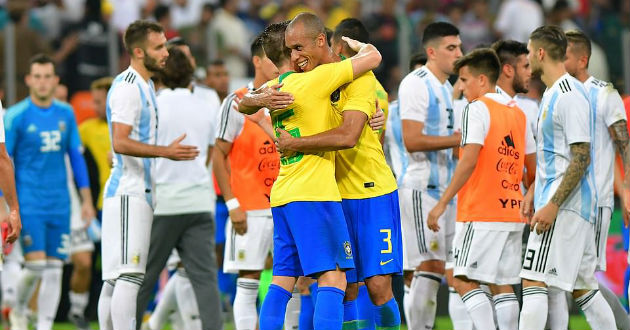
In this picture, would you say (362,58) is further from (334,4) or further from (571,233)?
(334,4)

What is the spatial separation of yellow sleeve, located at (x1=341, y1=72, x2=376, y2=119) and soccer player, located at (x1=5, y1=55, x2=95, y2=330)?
15.2 feet

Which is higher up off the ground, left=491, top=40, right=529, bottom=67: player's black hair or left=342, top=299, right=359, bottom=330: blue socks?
left=491, top=40, right=529, bottom=67: player's black hair

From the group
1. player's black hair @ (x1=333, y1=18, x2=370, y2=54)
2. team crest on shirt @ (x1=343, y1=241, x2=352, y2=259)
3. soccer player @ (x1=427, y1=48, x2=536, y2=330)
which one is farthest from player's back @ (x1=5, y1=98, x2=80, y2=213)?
team crest on shirt @ (x1=343, y1=241, x2=352, y2=259)

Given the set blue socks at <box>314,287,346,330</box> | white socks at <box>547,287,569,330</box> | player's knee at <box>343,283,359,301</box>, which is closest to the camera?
blue socks at <box>314,287,346,330</box>

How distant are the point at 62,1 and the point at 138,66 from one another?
24.9 feet

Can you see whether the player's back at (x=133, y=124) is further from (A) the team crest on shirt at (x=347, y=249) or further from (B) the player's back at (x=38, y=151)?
(B) the player's back at (x=38, y=151)

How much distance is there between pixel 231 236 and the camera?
9156 millimetres

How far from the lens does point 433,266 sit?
9297 mm

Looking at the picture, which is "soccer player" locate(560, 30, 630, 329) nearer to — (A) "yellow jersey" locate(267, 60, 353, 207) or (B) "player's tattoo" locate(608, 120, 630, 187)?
(B) "player's tattoo" locate(608, 120, 630, 187)

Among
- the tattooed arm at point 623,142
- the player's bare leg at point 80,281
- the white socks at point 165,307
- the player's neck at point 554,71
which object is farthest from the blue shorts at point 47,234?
the tattooed arm at point 623,142

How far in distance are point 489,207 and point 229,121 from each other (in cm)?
231

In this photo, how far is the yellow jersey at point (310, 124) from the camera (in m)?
6.77

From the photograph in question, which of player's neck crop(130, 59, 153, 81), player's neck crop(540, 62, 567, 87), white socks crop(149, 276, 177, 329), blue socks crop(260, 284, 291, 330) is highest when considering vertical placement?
player's neck crop(130, 59, 153, 81)

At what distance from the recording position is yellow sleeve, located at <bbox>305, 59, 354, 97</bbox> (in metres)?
6.77
